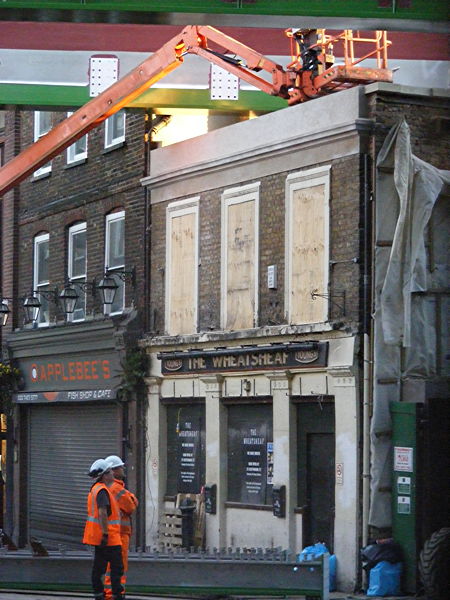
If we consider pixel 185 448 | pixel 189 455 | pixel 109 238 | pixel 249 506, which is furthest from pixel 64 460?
pixel 249 506

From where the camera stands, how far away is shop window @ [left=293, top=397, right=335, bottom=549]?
21141 millimetres

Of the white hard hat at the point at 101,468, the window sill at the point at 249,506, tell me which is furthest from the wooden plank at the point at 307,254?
the white hard hat at the point at 101,468

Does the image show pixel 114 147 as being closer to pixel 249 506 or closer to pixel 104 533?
pixel 249 506

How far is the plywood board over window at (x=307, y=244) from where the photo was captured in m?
21.2

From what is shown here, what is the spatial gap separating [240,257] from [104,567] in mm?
8002

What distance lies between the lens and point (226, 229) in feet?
77.5

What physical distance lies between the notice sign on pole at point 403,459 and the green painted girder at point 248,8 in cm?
735

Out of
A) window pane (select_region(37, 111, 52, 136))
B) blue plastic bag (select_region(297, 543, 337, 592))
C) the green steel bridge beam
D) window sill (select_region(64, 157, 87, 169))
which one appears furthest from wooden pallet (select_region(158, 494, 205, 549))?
the green steel bridge beam

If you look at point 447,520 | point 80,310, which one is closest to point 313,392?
point 447,520

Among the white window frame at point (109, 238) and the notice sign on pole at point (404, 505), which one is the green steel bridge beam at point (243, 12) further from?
the white window frame at point (109, 238)

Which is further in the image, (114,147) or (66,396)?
(66,396)

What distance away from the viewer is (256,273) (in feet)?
74.5

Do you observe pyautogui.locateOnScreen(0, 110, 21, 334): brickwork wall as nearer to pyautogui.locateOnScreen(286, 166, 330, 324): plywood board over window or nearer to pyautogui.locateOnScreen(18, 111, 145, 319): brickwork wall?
pyautogui.locateOnScreen(18, 111, 145, 319): brickwork wall

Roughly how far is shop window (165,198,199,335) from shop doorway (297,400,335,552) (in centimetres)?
338
